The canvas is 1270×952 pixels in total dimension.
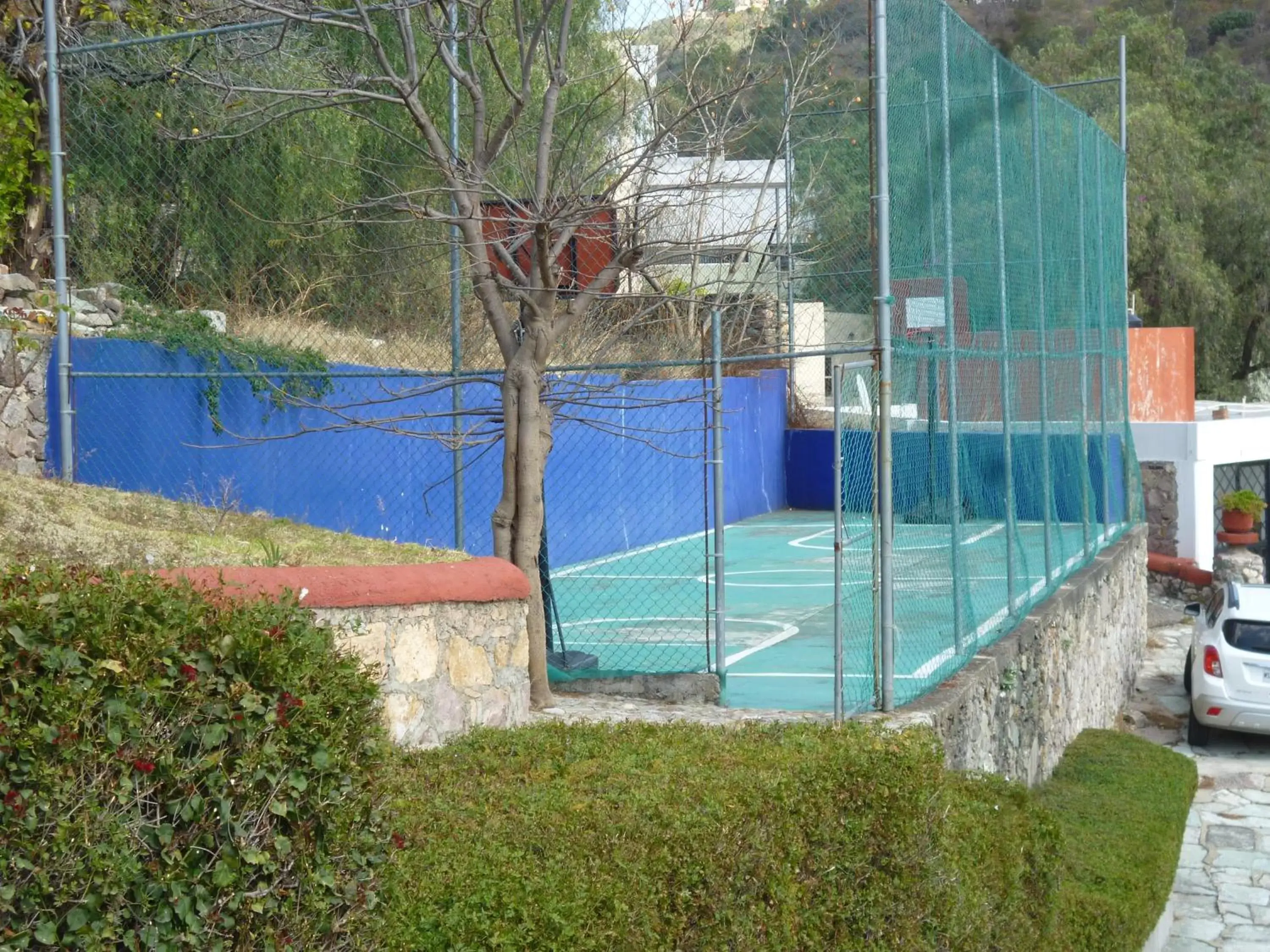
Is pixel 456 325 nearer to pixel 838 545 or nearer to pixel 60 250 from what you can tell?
pixel 60 250

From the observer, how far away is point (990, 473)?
10.2 meters

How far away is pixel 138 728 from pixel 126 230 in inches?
387

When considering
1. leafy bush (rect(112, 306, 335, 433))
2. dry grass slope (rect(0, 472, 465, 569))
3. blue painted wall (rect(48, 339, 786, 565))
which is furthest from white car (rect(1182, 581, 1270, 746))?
dry grass slope (rect(0, 472, 465, 569))

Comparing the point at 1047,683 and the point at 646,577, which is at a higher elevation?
the point at 646,577

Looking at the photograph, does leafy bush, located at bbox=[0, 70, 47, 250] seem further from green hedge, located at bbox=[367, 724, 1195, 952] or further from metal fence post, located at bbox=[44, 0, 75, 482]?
green hedge, located at bbox=[367, 724, 1195, 952]

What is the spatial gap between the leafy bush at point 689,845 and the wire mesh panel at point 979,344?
2.36 meters

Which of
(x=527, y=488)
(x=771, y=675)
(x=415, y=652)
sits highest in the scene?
(x=527, y=488)

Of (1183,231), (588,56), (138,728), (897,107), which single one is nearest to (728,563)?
(588,56)

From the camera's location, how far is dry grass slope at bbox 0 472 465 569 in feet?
20.5

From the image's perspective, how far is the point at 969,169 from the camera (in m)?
9.58

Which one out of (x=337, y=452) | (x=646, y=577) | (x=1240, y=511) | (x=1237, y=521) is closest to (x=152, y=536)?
(x=337, y=452)

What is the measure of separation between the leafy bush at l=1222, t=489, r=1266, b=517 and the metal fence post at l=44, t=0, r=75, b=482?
19554mm

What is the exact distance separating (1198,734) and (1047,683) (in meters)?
5.12

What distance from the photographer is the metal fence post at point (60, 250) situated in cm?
922
